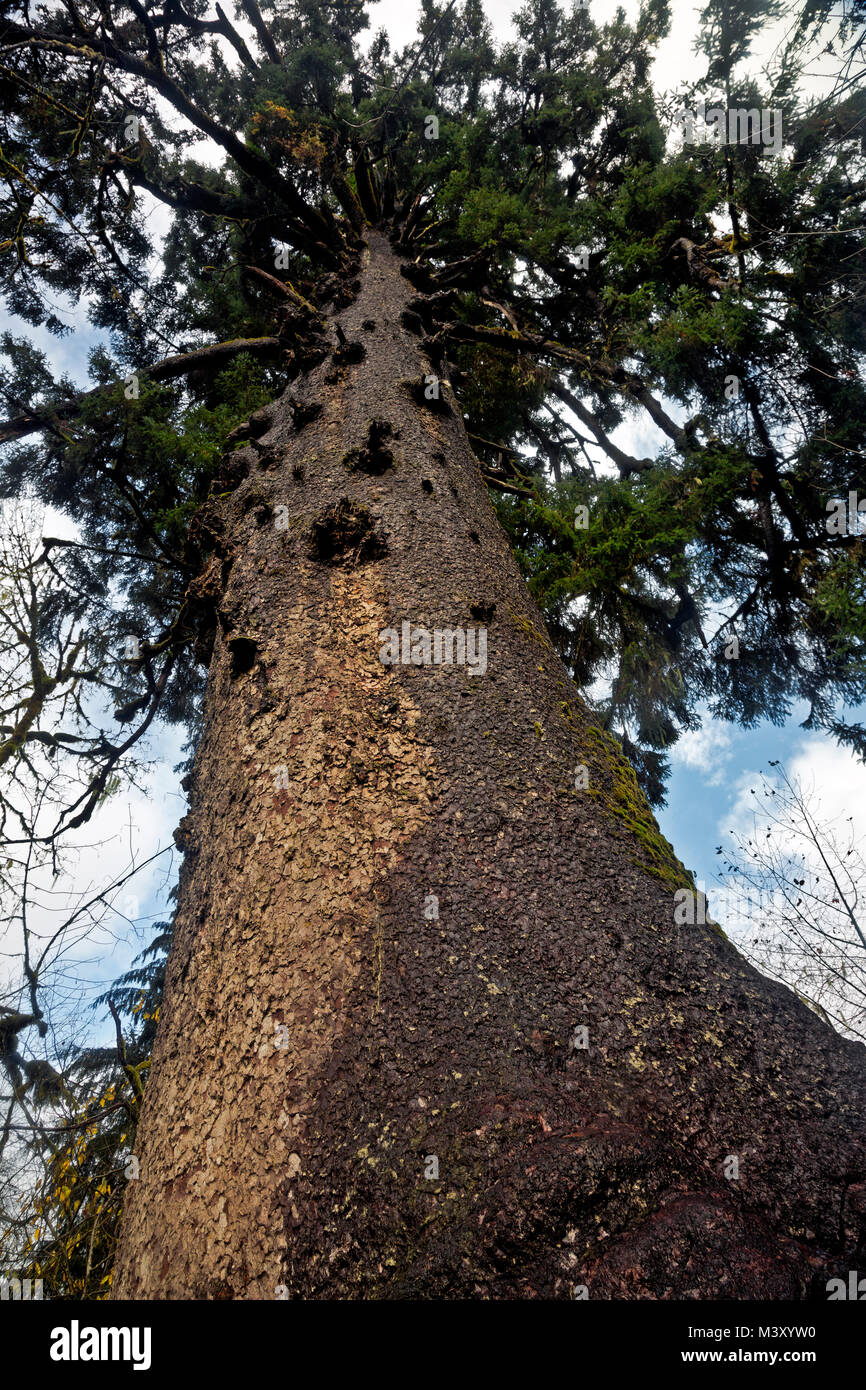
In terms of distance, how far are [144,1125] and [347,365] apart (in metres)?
2.95

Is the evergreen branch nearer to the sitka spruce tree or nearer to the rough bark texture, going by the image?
the sitka spruce tree

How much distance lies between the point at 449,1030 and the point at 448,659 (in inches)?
36.2

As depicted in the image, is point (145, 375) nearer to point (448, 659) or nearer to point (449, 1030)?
point (448, 659)

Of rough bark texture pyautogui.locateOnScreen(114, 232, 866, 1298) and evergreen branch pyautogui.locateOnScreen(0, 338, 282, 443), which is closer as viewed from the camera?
rough bark texture pyautogui.locateOnScreen(114, 232, 866, 1298)

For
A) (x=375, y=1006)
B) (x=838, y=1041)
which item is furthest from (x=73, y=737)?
(x=838, y=1041)

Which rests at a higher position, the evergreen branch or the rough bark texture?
the evergreen branch

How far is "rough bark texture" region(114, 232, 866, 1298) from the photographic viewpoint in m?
0.85

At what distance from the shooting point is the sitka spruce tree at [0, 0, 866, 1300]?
922 mm

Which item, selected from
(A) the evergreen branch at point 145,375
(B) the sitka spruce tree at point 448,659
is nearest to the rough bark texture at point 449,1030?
(B) the sitka spruce tree at point 448,659

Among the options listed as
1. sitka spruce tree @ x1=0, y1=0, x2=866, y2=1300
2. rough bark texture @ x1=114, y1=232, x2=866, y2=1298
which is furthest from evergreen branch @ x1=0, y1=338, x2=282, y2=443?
rough bark texture @ x1=114, y1=232, x2=866, y2=1298

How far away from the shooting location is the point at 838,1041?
3.63ft

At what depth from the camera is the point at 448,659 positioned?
68.5 inches
